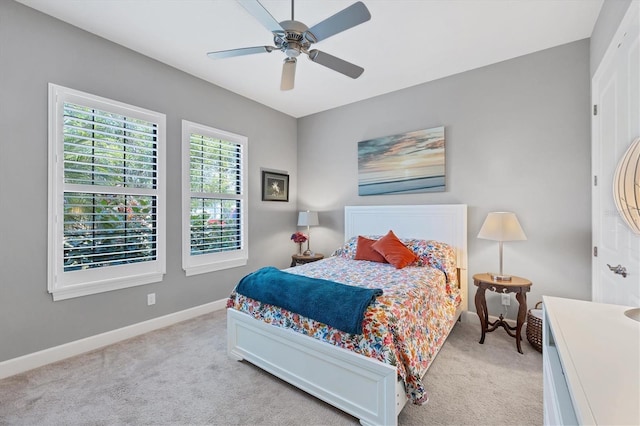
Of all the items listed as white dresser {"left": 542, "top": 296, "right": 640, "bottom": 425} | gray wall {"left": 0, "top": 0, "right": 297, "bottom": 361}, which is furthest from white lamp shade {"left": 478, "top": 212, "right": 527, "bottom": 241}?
gray wall {"left": 0, "top": 0, "right": 297, "bottom": 361}

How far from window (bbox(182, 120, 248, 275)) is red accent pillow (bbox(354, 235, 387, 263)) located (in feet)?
5.29

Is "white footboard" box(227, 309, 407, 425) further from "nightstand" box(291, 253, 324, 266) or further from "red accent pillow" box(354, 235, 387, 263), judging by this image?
"nightstand" box(291, 253, 324, 266)

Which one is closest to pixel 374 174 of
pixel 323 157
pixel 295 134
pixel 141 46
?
pixel 323 157

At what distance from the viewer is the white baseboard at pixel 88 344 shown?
2169mm

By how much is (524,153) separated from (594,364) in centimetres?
273

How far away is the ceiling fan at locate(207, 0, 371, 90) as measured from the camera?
1.66 metres

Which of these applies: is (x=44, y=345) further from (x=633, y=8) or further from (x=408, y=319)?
(x=633, y=8)

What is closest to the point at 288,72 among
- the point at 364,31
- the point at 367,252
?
the point at 364,31

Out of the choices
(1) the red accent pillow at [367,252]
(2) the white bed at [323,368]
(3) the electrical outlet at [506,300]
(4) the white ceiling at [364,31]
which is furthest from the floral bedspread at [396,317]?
(4) the white ceiling at [364,31]

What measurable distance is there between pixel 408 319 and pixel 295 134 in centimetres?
377

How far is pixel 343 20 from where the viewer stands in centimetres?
173

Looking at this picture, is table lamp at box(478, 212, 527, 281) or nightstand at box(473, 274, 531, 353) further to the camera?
table lamp at box(478, 212, 527, 281)

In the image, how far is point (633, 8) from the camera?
4.97 ft

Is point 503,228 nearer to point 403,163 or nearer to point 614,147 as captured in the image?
point 614,147
